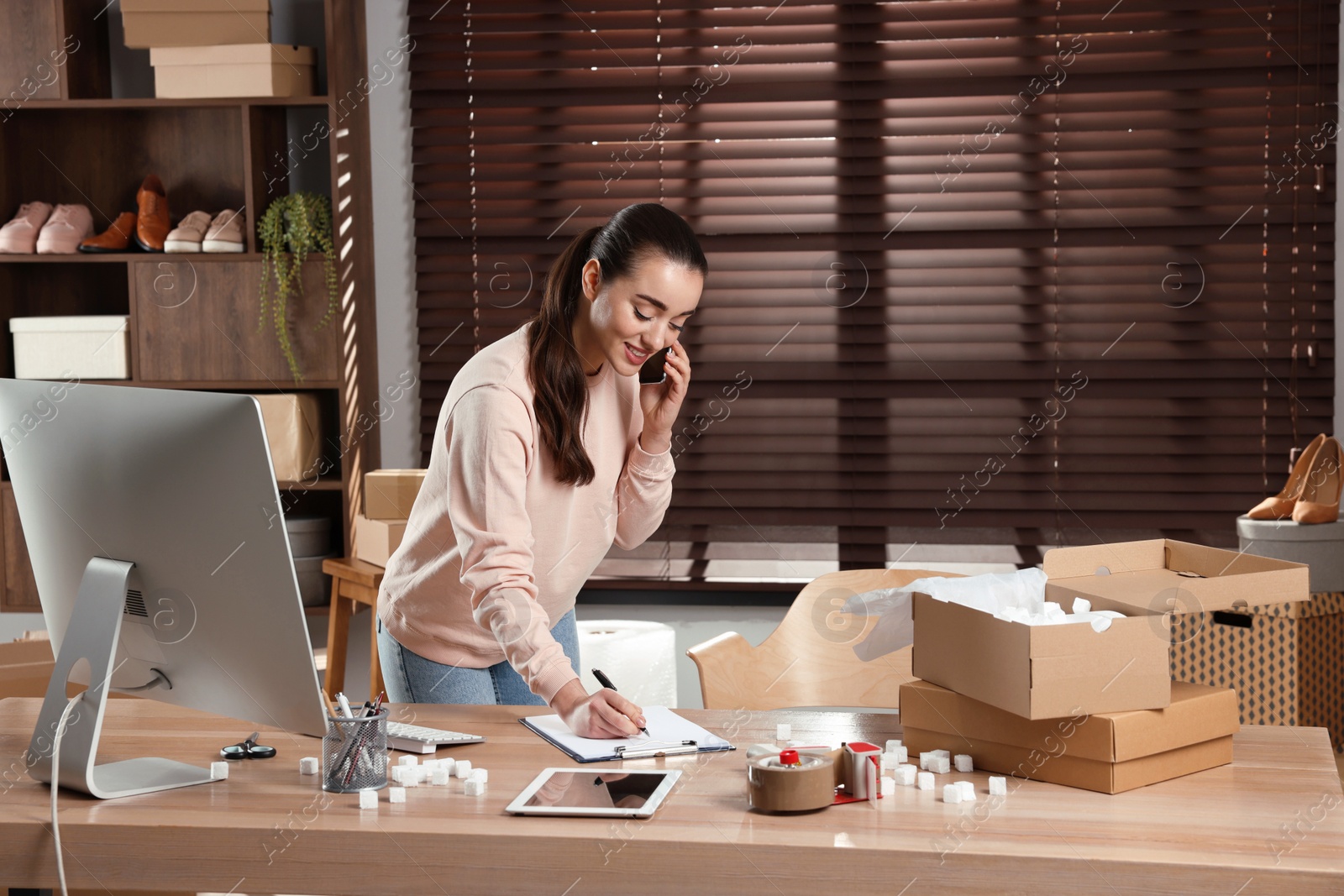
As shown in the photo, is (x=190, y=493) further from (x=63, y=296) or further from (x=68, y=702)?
(x=63, y=296)

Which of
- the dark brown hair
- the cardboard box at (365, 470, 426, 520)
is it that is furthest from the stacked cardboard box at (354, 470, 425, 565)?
the dark brown hair

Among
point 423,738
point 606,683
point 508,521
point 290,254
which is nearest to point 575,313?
point 508,521

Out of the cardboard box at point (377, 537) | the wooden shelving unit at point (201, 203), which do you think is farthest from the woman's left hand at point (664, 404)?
the wooden shelving unit at point (201, 203)

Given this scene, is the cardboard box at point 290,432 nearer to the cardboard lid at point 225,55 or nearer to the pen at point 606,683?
the cardboard lid at point 225,55

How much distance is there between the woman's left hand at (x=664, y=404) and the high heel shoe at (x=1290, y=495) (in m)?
1.68

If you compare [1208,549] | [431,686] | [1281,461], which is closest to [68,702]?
[431,686]

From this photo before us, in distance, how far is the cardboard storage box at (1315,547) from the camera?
2715 mm

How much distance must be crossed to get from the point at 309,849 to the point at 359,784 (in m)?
0.13

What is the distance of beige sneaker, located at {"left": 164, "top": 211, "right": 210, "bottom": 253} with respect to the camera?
3221mm

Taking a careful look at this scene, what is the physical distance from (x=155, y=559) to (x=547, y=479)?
0.55 m

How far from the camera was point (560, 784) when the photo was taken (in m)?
1.37

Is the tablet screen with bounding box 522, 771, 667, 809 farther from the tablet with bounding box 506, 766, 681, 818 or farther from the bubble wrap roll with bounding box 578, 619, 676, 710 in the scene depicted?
the bubble wrap roll with bounding box 578, 619, 676, 710

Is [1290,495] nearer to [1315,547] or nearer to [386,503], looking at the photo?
[1315,547]

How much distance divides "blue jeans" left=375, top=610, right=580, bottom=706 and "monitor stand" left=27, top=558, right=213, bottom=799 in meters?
0.42
